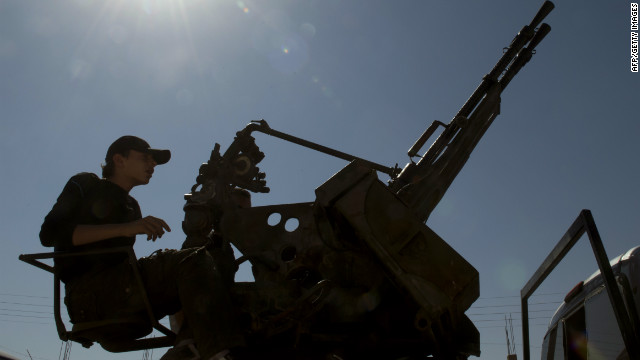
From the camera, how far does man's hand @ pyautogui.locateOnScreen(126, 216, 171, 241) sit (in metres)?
3.20

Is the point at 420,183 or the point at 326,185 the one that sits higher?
the point at 420,183

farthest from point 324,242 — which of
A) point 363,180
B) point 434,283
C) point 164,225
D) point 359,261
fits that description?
point 164,225

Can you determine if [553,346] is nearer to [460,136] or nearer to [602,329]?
[602,329]

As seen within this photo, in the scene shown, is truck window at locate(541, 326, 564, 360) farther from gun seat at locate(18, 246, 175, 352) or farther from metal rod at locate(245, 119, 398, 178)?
gun seat at locate(18, 246, 175, 352)

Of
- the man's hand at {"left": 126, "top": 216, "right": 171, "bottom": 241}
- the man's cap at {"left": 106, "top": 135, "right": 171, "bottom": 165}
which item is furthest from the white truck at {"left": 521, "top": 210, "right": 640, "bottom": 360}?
the man's cap at {"left": 106, "top": 135, "right": 171, "bottom": 165}

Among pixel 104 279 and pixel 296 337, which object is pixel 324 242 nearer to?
pixel 296 337

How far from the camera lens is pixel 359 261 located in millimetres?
3783

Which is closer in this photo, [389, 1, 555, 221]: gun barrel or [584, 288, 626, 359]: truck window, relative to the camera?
[584, 288, 626, 359]: truck window

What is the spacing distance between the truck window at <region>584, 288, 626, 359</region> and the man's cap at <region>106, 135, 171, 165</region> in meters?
3.44

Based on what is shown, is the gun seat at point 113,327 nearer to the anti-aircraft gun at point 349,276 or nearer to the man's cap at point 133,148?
the anti-aircraft gun at point 349,276

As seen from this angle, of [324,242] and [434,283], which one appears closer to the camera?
[434,283]

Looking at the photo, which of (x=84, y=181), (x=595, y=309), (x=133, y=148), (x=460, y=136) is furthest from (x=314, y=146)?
(x=595, y=309)

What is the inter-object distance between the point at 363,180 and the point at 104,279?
75.1 inches

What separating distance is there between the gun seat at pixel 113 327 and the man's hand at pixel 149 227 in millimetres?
131
